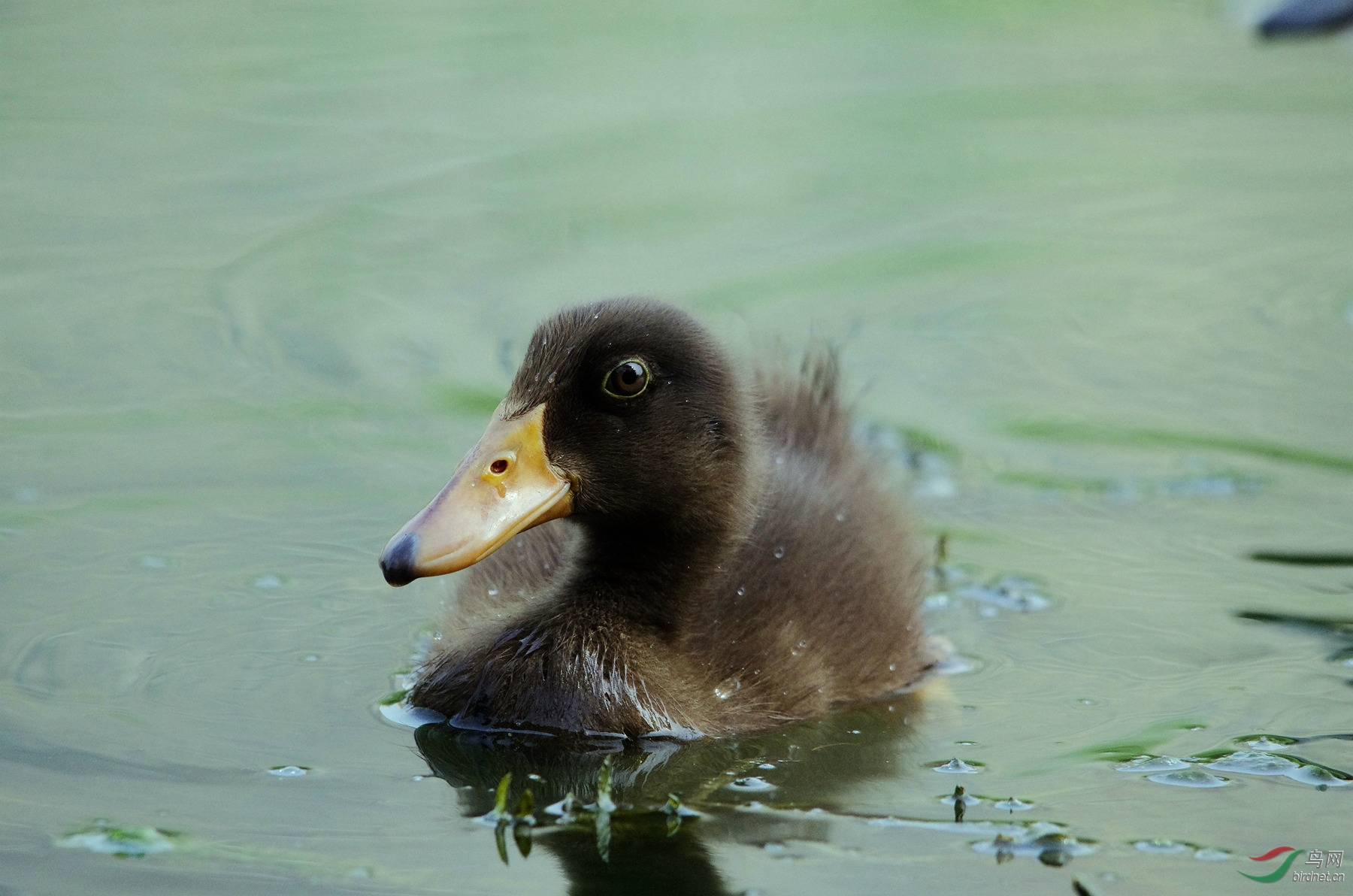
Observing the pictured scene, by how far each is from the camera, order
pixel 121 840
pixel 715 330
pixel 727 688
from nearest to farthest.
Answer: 1. pixel 121 840
2. pixel 727 688
3. pixel 715 330

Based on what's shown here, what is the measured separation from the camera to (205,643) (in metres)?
5.05

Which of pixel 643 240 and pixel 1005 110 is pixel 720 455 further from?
pixel 1005 110

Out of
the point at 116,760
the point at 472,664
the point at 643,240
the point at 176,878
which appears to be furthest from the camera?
the point at 643,240

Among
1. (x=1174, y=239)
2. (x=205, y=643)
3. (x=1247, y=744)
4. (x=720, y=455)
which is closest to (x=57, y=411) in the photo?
(x=205, y=643)

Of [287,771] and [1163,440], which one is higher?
[1163,440]

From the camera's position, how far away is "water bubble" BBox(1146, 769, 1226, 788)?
4379mm

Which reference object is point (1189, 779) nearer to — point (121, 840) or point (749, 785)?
point (749, 785)

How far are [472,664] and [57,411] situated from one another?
255 centimetres

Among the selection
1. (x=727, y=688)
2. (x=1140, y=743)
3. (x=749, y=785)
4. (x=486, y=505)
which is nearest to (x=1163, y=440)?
(x=1140, y=743)

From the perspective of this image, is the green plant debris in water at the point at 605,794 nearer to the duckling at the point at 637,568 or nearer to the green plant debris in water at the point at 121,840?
the duckling at the point at 637,568

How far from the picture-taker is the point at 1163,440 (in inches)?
261

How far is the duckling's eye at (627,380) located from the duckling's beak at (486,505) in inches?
7.6

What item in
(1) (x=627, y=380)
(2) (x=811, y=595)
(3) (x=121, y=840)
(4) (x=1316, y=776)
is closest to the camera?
(3) (x=121, y=840)

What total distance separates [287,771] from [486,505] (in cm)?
80
